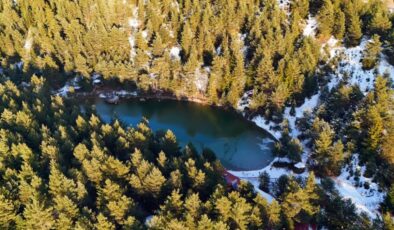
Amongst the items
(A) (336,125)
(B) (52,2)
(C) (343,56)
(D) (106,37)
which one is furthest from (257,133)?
(B) (52,2)

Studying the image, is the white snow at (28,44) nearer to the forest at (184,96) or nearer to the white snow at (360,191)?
the forest at (184,96)

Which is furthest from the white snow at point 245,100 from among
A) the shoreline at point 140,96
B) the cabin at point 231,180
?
the cabin at point 231,180

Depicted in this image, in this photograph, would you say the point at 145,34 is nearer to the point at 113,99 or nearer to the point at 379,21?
the point at 113,99

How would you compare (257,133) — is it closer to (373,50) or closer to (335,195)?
(335,195)

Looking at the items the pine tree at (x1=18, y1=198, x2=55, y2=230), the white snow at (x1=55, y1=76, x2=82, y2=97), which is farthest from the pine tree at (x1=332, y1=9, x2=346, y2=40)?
the pine tree at (x1=18, y1=198, x2=55, y2=230)

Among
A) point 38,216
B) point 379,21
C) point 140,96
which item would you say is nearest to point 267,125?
point 140,96
